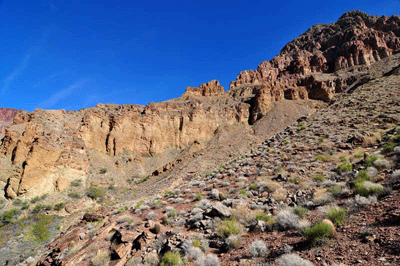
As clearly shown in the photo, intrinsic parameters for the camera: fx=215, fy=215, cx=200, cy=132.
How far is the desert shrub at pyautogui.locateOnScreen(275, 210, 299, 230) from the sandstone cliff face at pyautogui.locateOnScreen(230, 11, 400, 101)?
231 ft

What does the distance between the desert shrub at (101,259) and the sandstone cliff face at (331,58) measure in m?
72.3

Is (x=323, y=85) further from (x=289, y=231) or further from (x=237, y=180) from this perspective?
(x=289, y=231)

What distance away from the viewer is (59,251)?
945 cm

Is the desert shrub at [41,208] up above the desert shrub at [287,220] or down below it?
below

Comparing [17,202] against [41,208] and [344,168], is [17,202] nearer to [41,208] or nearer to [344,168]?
[41,208]

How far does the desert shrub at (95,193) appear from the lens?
33.7m

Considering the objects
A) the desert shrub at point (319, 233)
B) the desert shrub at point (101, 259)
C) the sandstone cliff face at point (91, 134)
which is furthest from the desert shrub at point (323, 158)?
the sandstone cliff face at point (91, 134)

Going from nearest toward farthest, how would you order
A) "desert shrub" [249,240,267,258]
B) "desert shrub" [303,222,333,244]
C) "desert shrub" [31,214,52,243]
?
"desert shrub" [303,222,333,244] → "desert shrub" [249,240,267,258] → "desert shrub" [31,214,52,243]

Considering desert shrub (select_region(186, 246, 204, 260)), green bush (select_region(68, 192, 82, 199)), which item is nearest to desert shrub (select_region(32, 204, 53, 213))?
green bush (select_region(68, 192, 82, 199))

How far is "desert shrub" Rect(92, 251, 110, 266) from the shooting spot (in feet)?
22.2

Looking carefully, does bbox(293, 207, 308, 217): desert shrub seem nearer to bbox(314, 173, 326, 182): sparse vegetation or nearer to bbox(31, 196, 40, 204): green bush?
bbox(314, 173, 326, 182): sparse vegetation

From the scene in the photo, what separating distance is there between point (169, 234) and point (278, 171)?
6.20m

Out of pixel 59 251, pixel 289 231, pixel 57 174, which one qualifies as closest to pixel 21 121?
pixel 57 174

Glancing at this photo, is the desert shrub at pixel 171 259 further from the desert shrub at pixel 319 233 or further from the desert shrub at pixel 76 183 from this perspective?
the desert shrub at pixel 76 183
